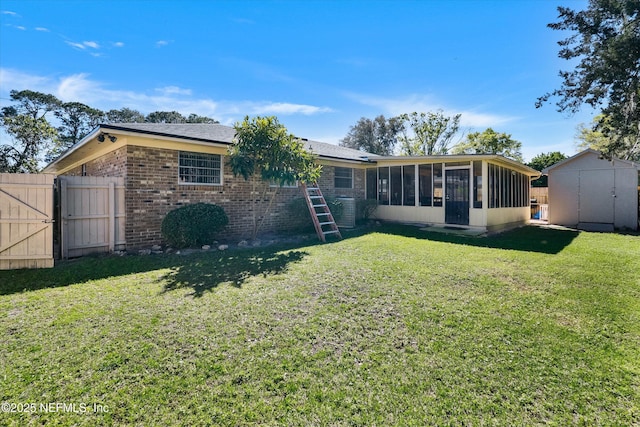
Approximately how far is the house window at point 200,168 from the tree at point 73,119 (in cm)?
3035

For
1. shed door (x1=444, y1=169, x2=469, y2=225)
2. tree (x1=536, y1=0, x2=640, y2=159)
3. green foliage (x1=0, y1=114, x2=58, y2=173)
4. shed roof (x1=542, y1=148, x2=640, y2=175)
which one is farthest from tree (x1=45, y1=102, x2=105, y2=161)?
shed roof (x1=542, y1=148, x2=640, y2=175)

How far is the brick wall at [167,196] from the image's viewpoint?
7.57 metres

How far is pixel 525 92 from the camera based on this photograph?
13406 mm

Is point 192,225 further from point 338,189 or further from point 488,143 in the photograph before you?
point 488,143

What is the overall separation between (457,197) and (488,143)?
24.2 meters

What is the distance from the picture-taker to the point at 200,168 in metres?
8.84

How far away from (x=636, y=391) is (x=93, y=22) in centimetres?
1385

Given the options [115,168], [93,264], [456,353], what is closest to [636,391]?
[456,353]

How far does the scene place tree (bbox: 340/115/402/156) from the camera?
1483 inches

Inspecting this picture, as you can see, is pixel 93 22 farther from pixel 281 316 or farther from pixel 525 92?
pixel 525 92

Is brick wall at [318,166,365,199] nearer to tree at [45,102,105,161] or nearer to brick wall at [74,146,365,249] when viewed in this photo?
brick wall at [74,146,365,249]

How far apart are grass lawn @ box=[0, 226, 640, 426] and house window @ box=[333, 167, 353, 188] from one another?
25.6 ft

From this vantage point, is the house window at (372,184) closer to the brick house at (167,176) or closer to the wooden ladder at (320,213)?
the wooden ladder at (320,213)

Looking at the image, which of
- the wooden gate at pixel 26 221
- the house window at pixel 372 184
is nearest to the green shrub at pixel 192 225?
the wooden gate at pixel 26 221
